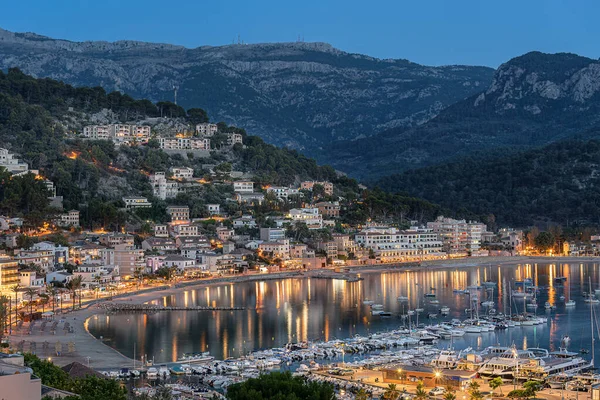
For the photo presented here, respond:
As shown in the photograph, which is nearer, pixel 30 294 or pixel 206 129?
pixel 30 294

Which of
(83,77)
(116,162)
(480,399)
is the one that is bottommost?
(480,399)

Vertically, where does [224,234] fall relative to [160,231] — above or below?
below

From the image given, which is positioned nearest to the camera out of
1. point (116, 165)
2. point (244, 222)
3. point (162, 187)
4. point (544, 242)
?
point (244, 222)

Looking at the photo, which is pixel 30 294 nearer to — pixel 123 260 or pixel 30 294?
pixel 30 294

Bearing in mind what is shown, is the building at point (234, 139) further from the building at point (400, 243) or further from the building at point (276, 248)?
the building at point (276, 248)

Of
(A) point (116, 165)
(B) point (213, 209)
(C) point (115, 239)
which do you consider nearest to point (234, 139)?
(A) point (116, 165)

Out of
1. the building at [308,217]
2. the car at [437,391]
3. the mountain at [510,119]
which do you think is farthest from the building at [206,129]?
the car at [437,391]

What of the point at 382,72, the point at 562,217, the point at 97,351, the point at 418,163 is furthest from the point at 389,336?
the point at 382,72

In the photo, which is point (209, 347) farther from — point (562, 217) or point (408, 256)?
point (562, 217)
